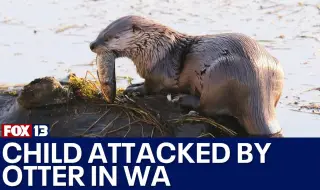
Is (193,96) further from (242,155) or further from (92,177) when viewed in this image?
(92,177)

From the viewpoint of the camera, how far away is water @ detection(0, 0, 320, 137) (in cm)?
625

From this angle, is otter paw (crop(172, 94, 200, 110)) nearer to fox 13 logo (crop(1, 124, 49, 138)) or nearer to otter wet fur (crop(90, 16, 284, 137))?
otter wet fur (crop(90, 16, 284, 137))

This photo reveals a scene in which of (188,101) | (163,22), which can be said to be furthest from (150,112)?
(163,22)

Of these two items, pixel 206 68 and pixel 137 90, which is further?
pixel 137 90

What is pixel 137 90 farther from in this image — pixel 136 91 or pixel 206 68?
pixel 206 68

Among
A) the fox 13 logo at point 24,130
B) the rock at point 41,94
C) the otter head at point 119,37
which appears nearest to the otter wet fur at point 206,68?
the otter head at point 119,37

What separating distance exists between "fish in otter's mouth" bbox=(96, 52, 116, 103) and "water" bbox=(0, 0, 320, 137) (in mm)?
1227

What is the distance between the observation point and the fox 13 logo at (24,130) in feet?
15.4

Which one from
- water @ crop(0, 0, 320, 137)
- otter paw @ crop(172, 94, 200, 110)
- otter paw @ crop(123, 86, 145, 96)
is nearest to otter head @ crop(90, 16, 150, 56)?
otter paw @ crop(123, 86, 145, 96)

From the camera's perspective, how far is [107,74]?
4.88 metres

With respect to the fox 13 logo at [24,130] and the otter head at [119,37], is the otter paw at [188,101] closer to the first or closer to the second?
the otter head at [119,37]

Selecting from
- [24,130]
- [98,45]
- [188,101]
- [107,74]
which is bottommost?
[24,130]

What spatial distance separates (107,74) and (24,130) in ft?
2.29

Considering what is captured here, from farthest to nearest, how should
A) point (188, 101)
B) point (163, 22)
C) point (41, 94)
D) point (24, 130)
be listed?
point (163, 22)
point (188, 101)
point (41, 94)
point (24, 130)
